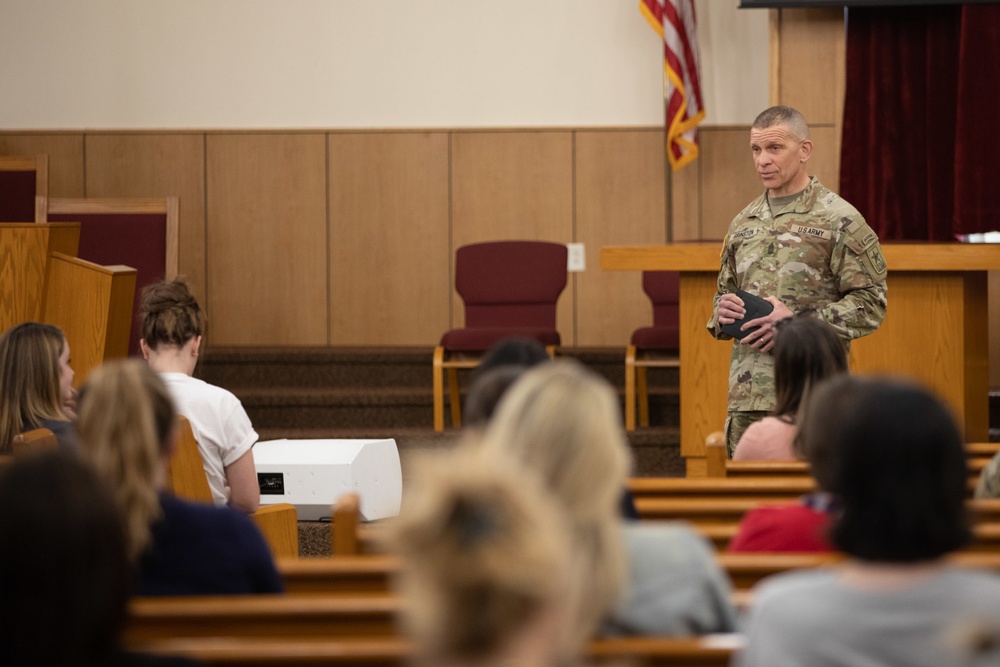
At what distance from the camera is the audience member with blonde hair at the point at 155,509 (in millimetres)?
1913

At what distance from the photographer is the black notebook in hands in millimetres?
3947

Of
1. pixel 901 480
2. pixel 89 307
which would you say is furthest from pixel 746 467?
pixel 89 307

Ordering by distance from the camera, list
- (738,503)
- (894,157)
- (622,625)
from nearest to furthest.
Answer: (622,625) → (738,503) → (894,157)

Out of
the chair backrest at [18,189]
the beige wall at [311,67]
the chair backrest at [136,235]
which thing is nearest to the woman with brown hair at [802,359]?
the chair backrest at [136,235]

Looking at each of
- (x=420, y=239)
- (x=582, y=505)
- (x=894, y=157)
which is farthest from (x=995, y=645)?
(x=420, y=239)

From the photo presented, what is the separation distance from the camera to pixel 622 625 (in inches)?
68.8

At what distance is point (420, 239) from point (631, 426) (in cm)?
255

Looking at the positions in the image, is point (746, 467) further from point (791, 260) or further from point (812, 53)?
point (812, 53)

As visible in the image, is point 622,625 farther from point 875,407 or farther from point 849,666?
point 875,407

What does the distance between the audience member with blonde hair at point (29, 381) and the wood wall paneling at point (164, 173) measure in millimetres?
5210

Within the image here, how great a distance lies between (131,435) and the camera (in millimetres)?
1942

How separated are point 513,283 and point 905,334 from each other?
2921 mm

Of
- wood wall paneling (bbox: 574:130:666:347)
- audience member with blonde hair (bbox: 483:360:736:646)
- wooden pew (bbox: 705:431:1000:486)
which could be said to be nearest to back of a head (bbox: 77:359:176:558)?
audience member with blonde hair (bbox: 483:360:736:646)

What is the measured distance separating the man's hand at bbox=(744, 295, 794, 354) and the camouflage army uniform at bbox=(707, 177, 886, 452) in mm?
106
